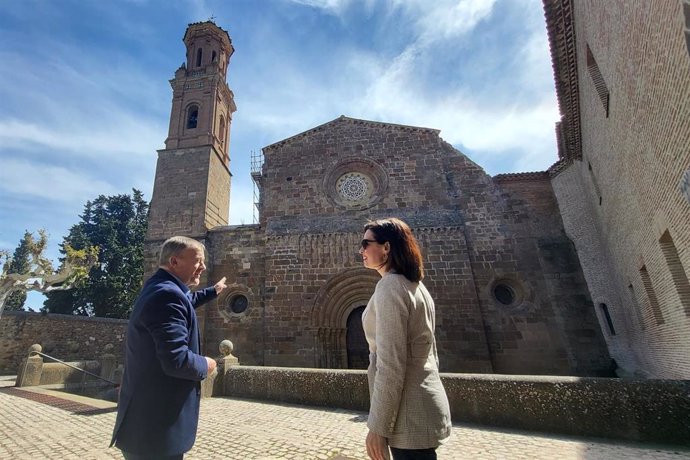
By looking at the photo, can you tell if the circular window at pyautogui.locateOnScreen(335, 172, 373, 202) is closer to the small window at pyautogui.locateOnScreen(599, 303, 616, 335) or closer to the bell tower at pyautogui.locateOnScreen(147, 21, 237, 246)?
the bell tower at pyautogui.locateOnScreen(147, 21, 237, 246)

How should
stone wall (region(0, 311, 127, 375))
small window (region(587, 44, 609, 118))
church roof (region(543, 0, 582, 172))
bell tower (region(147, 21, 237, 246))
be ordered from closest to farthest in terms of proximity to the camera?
small window (region(587, 44, 609, 118))
church roof (region(543, 0, 582, 172))
bell tower (region(147, 21, 237, 246))
stone wall (region(0, 311, 127, 375))

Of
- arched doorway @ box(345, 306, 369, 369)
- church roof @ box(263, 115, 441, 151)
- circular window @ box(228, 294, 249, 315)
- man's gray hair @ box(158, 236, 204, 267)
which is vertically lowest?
arched doorway @ box(345, 306, 369, 369)

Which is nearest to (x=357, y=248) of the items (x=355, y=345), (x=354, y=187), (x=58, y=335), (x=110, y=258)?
(x=354, y=187)

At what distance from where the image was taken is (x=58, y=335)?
53.9ft

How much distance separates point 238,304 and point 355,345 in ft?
16.2

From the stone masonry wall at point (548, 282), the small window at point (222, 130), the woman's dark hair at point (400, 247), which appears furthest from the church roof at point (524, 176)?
the small window at point (222, 130)

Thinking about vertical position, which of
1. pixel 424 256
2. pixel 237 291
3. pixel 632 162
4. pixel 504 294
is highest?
pixel 632 162

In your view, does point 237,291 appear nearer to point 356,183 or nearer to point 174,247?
point 356,183

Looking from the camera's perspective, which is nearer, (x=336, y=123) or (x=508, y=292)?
(x=508, y=292)

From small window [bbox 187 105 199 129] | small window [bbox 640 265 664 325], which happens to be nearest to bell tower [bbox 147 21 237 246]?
Answer: small window [bbox 187 105 199 129]

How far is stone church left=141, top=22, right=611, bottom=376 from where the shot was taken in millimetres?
10711

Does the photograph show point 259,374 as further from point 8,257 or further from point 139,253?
point 139,253

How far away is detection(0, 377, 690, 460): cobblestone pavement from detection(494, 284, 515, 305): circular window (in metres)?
7.59

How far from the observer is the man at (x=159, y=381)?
69.7 inches
